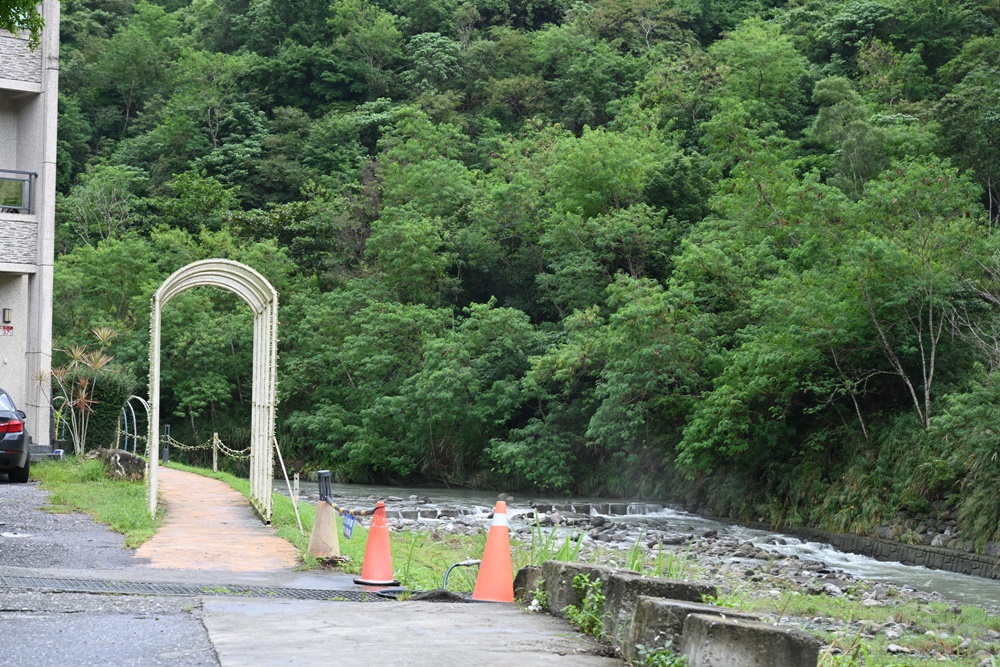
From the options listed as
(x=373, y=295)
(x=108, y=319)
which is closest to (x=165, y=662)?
(x=373, y=295)

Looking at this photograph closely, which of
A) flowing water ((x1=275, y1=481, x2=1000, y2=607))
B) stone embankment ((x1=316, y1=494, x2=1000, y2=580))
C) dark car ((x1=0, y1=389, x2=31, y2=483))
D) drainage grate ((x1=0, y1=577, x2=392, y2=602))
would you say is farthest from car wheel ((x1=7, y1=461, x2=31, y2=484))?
drainage grate ((x1=0, y1=577, x2=392, y2=602))

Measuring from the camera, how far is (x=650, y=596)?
6281 millimetres

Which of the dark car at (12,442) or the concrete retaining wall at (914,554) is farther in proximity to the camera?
the concrete retaining wall at (914,554)

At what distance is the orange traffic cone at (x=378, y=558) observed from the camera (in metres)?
9.41

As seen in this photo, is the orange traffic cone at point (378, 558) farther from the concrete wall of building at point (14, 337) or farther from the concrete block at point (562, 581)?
the concrete wall of building at point (14, 337)

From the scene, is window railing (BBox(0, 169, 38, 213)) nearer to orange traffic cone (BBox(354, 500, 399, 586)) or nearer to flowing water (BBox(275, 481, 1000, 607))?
flowing water (BBox(275, 481, 1000, 607))

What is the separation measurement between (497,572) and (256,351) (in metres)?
7.81

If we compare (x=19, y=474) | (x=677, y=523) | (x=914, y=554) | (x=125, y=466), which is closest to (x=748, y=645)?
(x=19, y=474)

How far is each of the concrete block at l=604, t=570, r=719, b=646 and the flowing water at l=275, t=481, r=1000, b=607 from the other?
8493 mm

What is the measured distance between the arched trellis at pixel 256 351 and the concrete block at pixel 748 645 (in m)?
9.77

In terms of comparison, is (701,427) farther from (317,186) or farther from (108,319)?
(317,186)

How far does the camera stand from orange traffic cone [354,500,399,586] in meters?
9.41

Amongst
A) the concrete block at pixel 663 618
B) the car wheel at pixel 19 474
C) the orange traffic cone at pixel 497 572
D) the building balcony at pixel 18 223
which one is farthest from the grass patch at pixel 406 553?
the building balcony at pixel 18 223

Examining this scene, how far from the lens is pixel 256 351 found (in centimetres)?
1524
